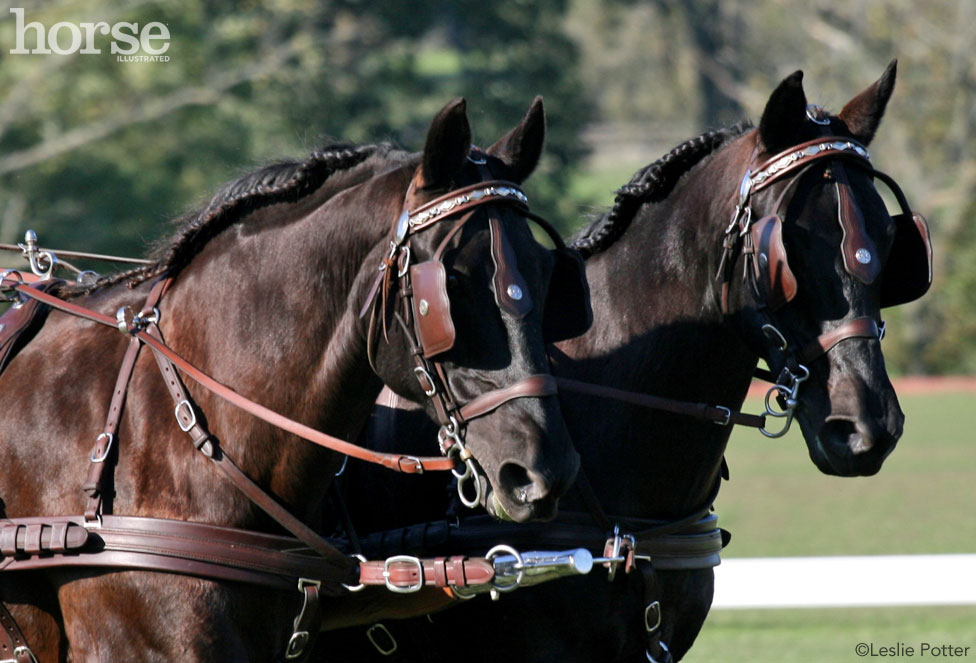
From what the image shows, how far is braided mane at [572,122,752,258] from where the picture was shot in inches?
148

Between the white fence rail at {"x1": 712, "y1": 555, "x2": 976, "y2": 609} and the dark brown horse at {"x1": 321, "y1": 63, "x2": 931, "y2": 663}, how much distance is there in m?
2.07

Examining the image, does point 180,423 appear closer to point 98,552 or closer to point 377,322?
point 98,552

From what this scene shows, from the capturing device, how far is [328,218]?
3.05 metres

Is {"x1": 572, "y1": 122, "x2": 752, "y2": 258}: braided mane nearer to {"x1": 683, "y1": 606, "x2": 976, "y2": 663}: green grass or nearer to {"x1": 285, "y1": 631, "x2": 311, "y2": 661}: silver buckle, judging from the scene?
{"x1": 285, "y1": 631, "x2": 311, "y2": 661}: silver buckle

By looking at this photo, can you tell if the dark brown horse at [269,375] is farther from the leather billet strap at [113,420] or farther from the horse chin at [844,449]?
the horse chin at [844,449]

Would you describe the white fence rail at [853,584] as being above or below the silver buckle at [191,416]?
above

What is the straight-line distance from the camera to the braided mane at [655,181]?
12.3 ft

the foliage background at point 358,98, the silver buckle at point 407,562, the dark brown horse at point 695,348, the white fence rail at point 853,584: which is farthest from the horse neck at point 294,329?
the foliage background at point 358,98

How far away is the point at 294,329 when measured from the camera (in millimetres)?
3027

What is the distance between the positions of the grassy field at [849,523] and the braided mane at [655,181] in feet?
9.51

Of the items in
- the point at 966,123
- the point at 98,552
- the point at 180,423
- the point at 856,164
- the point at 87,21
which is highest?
the point at 966,123

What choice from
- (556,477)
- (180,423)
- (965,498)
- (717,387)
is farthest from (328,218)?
(965,498)

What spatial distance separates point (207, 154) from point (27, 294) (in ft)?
68.0

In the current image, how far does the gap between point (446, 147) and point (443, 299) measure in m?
0.38
